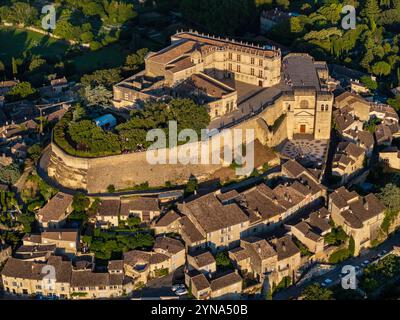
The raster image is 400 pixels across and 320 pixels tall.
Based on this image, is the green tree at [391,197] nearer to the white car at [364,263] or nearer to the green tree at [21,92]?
the white car at [364,263]

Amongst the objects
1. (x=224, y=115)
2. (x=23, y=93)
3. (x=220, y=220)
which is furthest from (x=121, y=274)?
(x=23, y=93)

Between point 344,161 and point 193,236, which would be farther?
point 344,161

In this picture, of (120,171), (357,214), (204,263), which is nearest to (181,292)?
(204,263)

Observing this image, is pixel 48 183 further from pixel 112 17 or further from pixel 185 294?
pixel 112 17

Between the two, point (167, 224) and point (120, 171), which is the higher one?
point (120, 171)

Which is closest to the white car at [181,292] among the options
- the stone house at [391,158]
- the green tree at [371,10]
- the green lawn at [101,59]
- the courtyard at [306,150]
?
the courtyard at [306,150]

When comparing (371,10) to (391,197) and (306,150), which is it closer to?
(306,150)

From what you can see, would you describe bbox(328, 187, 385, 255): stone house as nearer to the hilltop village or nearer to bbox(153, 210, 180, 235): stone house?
the hilltop village
